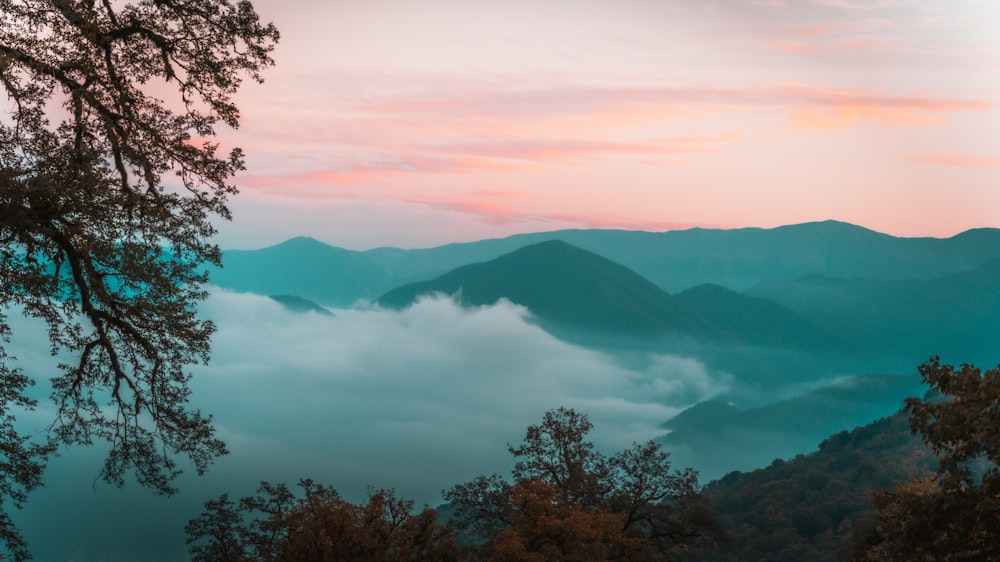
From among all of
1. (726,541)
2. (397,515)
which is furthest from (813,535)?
(397,515)

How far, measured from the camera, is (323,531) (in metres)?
19.9

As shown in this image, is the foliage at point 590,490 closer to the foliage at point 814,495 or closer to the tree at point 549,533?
the tree at point 549,533

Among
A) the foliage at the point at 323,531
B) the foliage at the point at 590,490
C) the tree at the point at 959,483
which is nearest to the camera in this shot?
the tree at the point at 959,483

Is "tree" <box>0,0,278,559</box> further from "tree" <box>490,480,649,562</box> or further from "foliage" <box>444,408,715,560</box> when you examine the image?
"foliage" <box>444,408,715,560</box>

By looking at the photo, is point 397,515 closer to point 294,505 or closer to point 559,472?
point 294,505

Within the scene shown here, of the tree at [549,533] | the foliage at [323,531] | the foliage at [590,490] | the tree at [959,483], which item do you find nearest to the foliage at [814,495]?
the foliage at [590,490]

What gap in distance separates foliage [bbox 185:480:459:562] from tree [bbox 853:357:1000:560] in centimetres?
1382

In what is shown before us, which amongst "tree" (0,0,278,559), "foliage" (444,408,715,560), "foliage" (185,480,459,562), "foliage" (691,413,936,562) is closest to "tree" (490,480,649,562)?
"foliage" (444,408,715,560)

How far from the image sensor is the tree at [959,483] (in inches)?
386

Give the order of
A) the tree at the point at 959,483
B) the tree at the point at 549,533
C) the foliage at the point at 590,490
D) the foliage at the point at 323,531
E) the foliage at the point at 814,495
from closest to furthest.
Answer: the tree at the point at 959,483 → the tree at the point at 549,533 → the foliage at the point at 323,531 → the foliage at the point at 590,490 → the foliage at the point at 814,495

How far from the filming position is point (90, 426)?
1409cm

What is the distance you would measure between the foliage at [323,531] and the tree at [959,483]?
45.4 ft

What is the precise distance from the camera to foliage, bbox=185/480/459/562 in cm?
2030

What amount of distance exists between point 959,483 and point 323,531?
48.3ft
